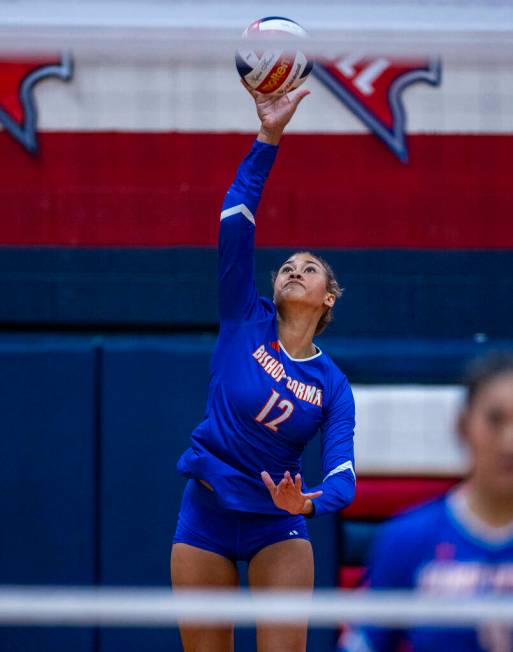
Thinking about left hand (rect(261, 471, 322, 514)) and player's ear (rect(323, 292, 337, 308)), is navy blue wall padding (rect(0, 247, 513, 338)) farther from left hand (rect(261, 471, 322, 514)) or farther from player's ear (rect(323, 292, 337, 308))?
left hand (rect(261, 471, 322, 514))

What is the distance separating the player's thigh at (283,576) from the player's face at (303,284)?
0.74m

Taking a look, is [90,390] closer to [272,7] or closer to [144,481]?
[144,481]

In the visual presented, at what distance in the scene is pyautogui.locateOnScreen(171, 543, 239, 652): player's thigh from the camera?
126 inches

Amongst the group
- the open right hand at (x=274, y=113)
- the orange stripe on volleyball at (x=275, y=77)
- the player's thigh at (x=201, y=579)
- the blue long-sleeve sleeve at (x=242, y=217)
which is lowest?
the player's thigh at (x=201, y=579)

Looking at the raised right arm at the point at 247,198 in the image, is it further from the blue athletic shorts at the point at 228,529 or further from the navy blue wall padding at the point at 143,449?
the navy blue wall padding at the point at 143,449

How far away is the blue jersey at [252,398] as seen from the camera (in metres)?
3.18

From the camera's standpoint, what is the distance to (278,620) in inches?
124

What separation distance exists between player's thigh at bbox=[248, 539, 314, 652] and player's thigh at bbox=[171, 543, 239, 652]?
0.31 feet

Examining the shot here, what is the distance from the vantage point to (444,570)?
1.76 meters

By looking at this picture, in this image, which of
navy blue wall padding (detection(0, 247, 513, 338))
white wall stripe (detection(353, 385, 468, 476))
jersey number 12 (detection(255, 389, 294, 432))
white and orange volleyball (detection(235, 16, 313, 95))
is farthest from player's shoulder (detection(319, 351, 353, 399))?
navy blue wall padding (detection(0, 247, 513, 338))

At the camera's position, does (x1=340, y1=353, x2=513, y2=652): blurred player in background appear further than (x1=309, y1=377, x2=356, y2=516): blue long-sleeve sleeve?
No

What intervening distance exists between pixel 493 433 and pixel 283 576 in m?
1.65

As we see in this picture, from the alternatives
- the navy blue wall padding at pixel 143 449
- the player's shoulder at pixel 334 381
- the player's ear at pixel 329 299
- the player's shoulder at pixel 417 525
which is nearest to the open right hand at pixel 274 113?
the player's ear at pixel 329 299

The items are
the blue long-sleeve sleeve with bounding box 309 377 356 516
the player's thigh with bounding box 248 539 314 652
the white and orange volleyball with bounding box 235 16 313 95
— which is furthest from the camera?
A: the white and orange volleyball with bounding box 235 16 313 95
